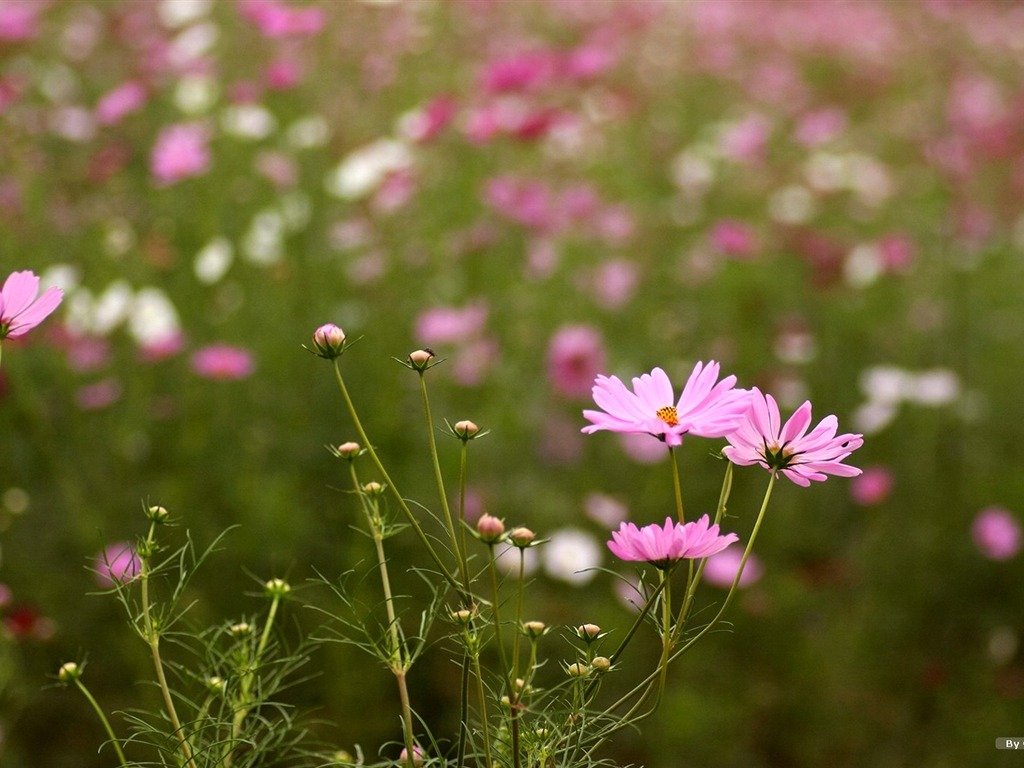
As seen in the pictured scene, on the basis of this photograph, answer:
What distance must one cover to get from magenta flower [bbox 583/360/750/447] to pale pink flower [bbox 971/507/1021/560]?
1.34m

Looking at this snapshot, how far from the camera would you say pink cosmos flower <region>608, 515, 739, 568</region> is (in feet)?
1.36

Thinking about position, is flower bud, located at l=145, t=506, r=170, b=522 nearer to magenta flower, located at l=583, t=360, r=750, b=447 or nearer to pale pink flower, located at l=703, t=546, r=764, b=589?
magenta flower, located at l=583, t=360, r=750, b=447

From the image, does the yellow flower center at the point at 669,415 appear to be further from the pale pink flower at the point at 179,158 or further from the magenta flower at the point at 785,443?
the pale pink flower at the point at 179,158

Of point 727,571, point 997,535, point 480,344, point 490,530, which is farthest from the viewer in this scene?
point 480,344

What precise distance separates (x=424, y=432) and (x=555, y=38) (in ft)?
7.75

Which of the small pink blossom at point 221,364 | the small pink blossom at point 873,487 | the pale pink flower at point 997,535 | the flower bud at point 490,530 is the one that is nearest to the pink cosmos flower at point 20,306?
the flower bud at point 490,530

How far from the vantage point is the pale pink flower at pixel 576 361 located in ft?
5.92

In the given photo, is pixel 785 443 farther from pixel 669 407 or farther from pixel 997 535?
pixel 997 535

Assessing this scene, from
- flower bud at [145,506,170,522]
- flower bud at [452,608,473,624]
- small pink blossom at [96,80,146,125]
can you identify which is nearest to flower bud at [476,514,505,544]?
flower bud at [452,608,473,624]

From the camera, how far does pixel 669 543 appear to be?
1.37 ft

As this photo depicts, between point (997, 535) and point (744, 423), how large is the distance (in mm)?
1369

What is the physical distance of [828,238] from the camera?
7.47ft

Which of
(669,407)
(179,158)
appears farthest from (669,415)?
(179,158)

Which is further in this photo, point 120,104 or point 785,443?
point 120,104
